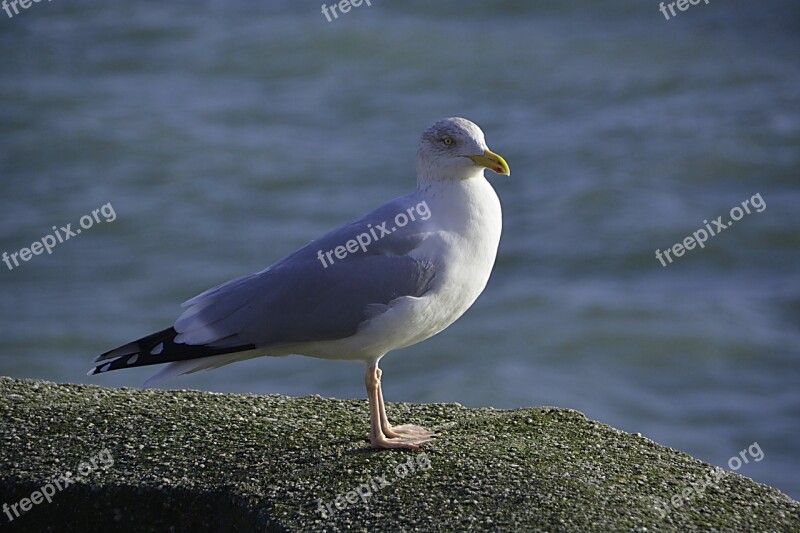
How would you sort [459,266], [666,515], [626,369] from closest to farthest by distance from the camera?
[666,515]
[459,266]
[626,369]

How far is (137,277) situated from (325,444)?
10.1 meters

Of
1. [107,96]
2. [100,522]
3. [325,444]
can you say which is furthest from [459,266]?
[107,96]

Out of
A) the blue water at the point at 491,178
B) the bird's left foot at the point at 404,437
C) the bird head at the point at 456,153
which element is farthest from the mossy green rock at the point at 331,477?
the blue water at the point at 491,178

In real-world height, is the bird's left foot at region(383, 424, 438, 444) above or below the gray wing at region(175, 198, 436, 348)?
below

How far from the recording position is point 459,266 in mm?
5699

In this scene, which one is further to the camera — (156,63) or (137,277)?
(156,63)

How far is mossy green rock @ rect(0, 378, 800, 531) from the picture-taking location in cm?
507

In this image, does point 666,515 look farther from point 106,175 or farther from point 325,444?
point 106,175

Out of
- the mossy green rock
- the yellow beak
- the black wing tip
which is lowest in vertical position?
the mossy green rock

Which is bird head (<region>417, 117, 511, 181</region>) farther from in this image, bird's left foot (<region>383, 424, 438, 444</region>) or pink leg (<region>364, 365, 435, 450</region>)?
bird's left foot (<region>383, 424, 438, 444</region>)

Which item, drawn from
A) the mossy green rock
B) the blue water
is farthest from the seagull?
the blue water

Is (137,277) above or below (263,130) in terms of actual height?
below

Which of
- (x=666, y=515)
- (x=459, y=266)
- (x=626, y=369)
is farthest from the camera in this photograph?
(x=626, y=369)

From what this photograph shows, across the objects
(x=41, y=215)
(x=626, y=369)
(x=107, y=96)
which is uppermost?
(x=107, y=96)
